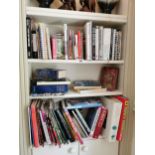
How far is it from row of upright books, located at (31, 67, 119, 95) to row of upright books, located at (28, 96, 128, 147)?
0.12 meters

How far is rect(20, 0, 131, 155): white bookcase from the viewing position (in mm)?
1065

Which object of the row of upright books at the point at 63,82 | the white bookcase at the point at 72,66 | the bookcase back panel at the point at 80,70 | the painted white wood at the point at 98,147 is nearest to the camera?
the white bookcase at the point at 72,66

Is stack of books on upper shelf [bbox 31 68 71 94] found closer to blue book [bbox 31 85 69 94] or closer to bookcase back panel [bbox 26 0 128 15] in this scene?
blue book [bbox 31 85 69 94]

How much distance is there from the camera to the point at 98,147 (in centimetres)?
132

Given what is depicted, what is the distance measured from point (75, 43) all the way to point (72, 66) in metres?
0.28

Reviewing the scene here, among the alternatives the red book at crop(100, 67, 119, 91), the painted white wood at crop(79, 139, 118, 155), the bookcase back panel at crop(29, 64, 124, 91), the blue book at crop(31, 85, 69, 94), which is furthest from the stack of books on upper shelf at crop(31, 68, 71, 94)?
the painted white wood at crop(79, 139, 118, 155)

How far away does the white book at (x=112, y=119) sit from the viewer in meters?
1.20

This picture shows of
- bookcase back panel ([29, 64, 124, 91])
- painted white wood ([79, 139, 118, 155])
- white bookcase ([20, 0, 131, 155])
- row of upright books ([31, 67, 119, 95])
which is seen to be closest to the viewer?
white bookcase ([20, 0, 131, 155])

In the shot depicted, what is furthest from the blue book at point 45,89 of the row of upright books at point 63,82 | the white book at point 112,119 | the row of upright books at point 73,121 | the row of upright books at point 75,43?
the white book at point 112,119

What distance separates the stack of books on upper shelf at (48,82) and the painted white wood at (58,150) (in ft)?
1.48

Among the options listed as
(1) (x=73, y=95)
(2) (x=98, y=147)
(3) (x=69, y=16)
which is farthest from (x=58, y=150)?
(3) (x=69, y=16)

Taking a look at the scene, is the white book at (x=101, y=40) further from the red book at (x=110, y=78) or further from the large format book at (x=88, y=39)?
the red book at (x=110, y=78)

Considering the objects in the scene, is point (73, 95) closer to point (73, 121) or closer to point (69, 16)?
point (73, 121)
